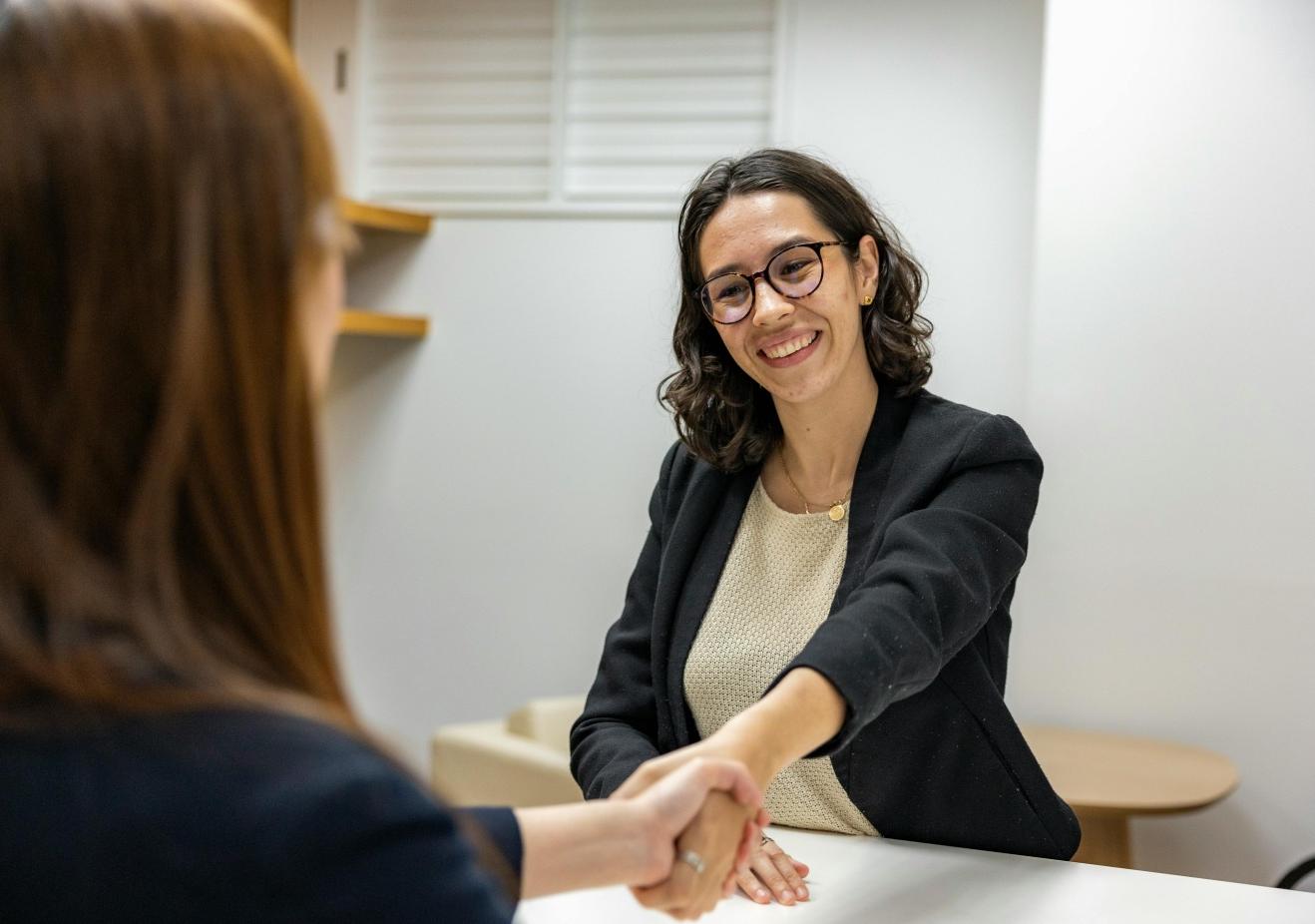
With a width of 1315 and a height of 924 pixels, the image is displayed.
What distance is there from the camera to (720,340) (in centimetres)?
203

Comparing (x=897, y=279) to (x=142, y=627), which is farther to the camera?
(x=897, y=279)

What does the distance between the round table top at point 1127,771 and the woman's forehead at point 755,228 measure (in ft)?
4.73

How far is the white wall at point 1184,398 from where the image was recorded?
9.98ft

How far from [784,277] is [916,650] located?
2.13 feet

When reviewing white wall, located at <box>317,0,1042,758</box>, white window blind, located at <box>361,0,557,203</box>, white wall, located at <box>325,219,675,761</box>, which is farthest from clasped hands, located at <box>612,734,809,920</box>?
white window blind, located at <box>361,0,557,203</box>

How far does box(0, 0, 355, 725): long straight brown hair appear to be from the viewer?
60 centimetres

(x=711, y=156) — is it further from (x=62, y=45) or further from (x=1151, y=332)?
(x=62, y=45)

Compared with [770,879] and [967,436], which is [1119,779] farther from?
[770,879]

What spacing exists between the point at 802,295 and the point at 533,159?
256 centimetres

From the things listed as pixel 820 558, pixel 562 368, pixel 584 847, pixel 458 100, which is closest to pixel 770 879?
pixel 584 847

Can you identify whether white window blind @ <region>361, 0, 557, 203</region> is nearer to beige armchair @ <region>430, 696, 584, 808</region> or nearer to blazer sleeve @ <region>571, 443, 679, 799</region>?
beige armchair @ <region>430, 696, 584, 808</region>

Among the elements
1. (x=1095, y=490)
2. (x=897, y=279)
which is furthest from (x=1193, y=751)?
(x=897, y=279)

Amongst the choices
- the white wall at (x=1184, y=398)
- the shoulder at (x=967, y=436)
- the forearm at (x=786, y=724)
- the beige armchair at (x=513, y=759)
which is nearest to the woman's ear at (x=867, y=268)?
the shoulder at (x=967, y=436)

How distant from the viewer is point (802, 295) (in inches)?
71.8
